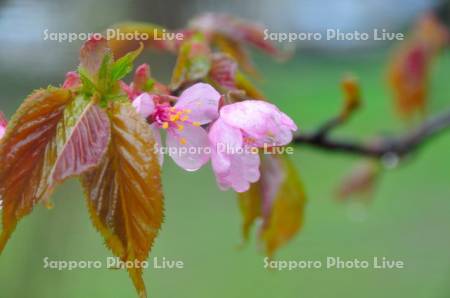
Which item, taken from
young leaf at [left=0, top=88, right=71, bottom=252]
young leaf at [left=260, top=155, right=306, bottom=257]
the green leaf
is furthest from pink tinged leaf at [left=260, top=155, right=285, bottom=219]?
young leaf at [left=0, top=88, right=71, bottom=252]

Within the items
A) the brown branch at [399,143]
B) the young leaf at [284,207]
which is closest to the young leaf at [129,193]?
the young leaf at [284,207]

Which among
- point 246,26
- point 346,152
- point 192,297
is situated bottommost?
point 192,297

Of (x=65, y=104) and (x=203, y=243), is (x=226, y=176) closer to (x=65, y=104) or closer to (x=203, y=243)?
(x=65, y=104)

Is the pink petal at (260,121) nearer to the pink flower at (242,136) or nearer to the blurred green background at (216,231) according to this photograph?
the pink flower at (242,136)

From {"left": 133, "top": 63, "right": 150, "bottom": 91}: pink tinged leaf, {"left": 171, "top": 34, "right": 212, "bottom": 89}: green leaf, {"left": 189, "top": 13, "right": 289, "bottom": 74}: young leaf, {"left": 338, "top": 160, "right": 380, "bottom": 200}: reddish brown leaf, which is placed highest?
{"left": 189, "top": 13, "right": 289, "bottom": 74}: young leaf

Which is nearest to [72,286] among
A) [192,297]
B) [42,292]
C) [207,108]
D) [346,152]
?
[192,297]


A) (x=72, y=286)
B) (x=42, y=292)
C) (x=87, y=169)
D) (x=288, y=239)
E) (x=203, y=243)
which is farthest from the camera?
(x=203, y=243)

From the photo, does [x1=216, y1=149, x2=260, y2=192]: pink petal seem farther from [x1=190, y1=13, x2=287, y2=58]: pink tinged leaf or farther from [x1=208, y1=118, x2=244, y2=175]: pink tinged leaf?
[x1=190, y1=13, x2=287, y2=58]: pink tinged leaf
